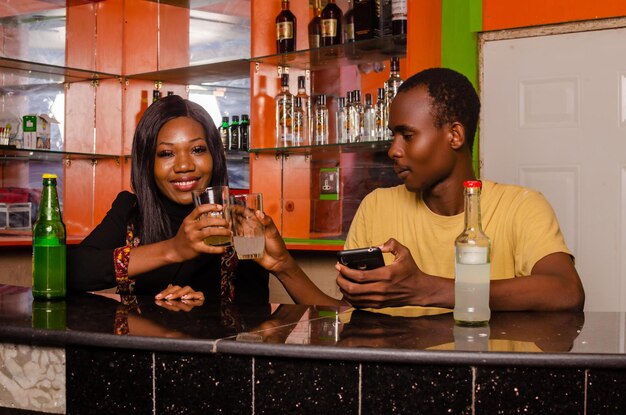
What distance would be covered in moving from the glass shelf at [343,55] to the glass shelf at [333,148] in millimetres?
416

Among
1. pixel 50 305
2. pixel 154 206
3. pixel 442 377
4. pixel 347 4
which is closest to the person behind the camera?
pixel 442 377

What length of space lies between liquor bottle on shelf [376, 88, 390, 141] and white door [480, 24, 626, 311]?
0.43 meters

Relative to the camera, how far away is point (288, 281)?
6.45ft

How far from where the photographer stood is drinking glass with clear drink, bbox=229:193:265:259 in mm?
1638

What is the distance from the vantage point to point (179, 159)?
218 cm

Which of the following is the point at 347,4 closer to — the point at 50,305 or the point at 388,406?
the point at 50,305

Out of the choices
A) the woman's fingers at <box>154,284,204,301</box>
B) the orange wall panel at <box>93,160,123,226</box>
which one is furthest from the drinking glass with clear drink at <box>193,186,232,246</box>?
the orange wall panel at <box>93,160,123,226</box>

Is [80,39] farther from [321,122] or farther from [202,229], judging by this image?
[202,229]

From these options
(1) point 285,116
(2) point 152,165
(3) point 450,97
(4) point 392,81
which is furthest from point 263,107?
(3) point 450,97

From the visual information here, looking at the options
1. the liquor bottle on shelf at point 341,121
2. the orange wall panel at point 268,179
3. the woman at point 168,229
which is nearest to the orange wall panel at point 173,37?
the orange wall panel at point 268,179

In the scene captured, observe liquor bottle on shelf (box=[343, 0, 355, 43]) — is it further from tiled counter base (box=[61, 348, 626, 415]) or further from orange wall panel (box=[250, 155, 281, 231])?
tiled counter base (box=[61, 348, 626, 415])

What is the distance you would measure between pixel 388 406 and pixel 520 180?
7.81 ft

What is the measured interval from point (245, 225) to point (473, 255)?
20.2 inches

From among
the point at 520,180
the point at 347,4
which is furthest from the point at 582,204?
the point at 347,4
